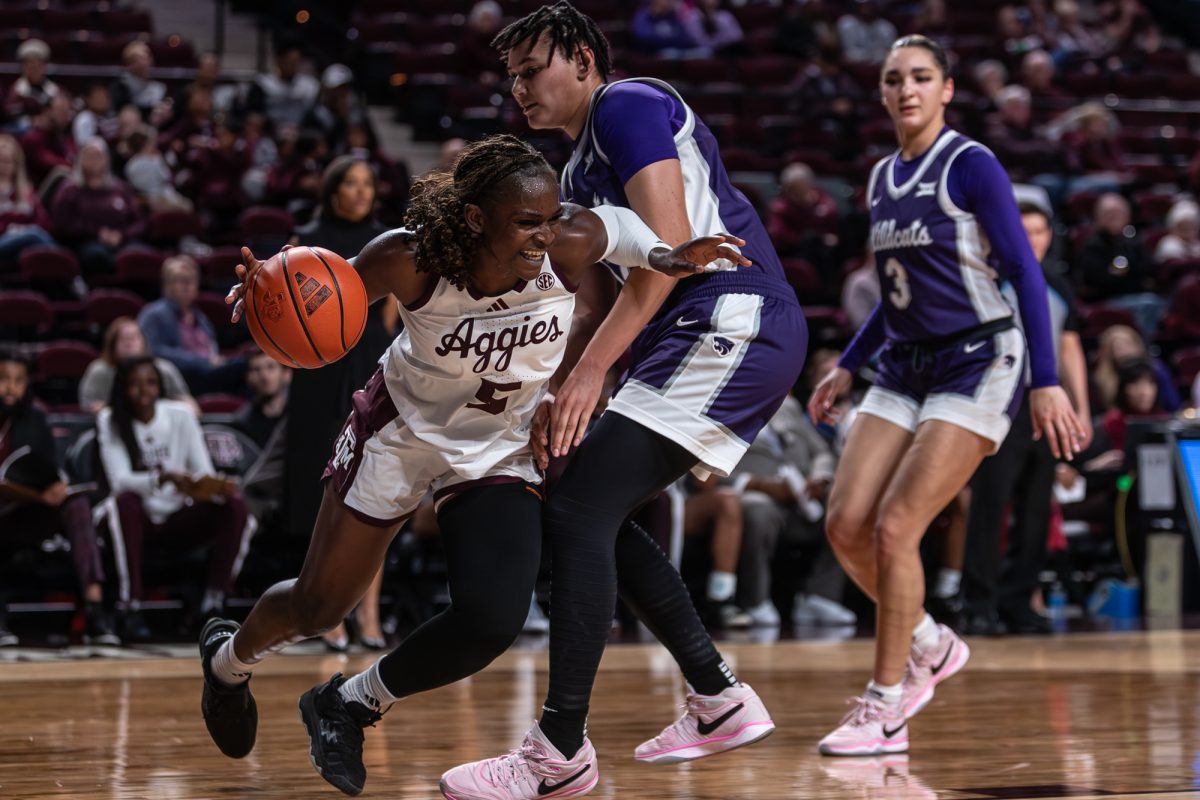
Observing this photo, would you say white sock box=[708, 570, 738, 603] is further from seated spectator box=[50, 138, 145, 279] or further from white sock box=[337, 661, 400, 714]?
seated spectator box=[50, 138, 145, 279]

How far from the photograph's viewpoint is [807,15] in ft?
49.1

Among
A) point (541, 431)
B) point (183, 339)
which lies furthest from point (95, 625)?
point (541, 431)

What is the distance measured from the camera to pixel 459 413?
3.06m

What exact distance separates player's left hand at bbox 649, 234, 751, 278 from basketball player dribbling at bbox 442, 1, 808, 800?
124 millimetres

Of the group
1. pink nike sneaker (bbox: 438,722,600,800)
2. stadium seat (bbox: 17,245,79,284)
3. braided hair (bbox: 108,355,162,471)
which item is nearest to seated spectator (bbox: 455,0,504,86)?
stadium seat (bbox: 17,245,79,284)

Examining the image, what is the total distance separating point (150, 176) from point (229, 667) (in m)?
7.99

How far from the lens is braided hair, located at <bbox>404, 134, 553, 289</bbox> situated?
293 cm

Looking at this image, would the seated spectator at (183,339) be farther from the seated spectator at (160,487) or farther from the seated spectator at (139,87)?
the seated spectator at (139,87)

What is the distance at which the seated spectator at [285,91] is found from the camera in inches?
471

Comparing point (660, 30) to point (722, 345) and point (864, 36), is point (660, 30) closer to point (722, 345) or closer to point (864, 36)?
point (864, 36)

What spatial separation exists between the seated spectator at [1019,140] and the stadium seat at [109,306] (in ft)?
24.3

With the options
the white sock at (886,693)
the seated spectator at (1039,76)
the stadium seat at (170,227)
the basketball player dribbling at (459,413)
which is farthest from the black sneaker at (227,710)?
the seated spectator at (1039,76)

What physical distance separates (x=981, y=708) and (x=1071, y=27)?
13.2 m

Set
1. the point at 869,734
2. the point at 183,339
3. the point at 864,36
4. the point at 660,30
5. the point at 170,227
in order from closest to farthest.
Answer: the point at 869,734
the point at 183,339
the point at 170,227
the point at 660,30
the point at 864,36
